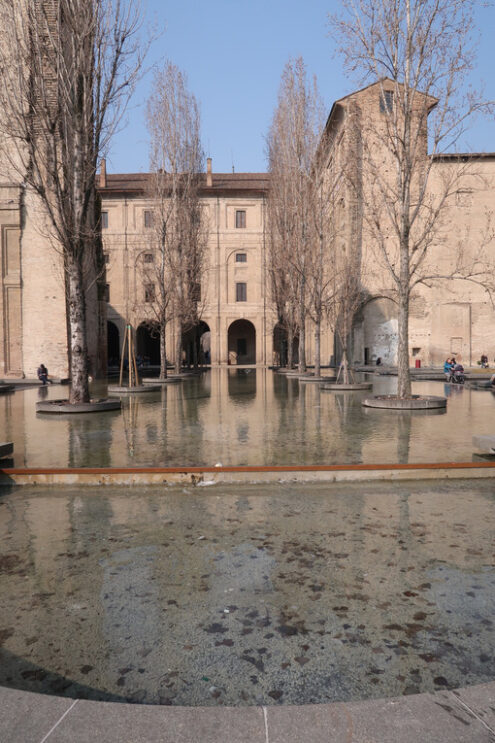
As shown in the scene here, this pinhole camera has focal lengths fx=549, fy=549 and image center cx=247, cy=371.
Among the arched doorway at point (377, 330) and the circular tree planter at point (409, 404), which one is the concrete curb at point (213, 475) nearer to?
the circular tree planter at point (409, 404)

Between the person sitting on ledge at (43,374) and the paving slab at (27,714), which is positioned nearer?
the paving slab at (27,714)

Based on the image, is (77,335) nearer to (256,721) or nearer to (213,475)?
(213,475)

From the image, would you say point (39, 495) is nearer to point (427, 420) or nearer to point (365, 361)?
point (427, 420)

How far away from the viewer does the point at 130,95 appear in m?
11.5

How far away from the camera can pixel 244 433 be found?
24.9ft

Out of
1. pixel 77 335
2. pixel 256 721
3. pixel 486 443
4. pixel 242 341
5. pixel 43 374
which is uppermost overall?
pixel 242 341

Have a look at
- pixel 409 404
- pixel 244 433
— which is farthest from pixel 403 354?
pixel 244 433

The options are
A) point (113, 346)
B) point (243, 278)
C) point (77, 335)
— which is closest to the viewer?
point (77, 335)

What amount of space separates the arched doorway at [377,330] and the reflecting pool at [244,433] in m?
20.4

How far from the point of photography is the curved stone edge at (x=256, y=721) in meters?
1.51

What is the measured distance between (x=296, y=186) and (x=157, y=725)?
71.9ft

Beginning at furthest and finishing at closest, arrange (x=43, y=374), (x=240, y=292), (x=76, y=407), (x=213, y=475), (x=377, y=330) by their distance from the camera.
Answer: (x=240, y=292) < (x=377, y=330) < (x=43, y=374) < (x=76, y=407) < (x=213, y=475)

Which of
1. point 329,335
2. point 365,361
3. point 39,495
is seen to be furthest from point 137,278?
point 39,495

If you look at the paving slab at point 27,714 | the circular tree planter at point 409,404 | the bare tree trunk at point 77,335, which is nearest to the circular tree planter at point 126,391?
the bare tree trunk at point 77,335
